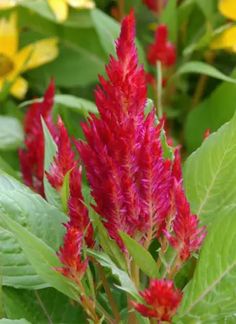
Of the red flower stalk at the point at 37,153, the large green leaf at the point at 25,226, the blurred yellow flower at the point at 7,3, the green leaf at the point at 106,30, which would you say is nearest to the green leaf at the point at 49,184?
the large green leaf at the point at 25,226

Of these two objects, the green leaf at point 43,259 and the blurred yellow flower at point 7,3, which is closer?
the green leaf at point 43,259

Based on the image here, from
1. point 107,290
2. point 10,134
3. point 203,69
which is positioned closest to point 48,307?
point 107,290

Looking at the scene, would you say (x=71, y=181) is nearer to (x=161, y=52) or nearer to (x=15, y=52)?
(x=161, y=52)

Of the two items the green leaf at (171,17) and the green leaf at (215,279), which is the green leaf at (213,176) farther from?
the green leaf at (171,17)

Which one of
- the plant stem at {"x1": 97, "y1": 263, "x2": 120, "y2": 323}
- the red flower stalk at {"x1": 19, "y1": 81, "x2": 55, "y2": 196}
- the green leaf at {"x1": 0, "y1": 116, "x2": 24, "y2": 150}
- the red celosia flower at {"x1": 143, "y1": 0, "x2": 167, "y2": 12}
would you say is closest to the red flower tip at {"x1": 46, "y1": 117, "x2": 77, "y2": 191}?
the plant stem at {"x1": 97, "y1": 263, "x2": 120, "y2": 323}

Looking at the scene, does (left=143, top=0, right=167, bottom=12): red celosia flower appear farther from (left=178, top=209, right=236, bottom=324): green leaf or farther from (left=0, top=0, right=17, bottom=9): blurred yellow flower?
(left=178, top=209, right=236, bottom=324): green leaf

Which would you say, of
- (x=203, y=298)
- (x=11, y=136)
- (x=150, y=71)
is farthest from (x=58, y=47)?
(x=203, y=298)

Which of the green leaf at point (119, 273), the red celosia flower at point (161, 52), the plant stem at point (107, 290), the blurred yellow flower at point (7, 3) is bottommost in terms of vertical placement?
the plant stem at point (107, 290)
